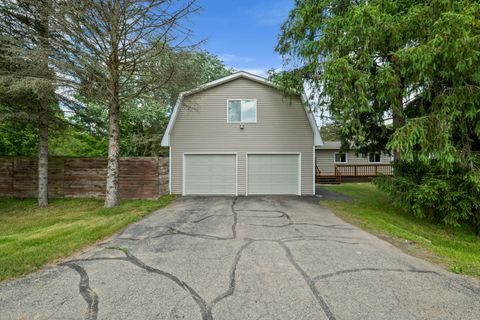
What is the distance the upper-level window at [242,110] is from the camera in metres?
10.9

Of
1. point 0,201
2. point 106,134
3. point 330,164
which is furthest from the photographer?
point 330,164

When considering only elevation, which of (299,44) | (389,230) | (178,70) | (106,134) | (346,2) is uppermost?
(346,2)

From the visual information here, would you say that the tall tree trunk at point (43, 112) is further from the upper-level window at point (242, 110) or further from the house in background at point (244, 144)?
the upper-level window at point (242, 110)

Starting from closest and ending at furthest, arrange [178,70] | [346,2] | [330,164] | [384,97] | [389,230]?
[389,230] → [384,97] → [178,70] → [346,2] → [330,164]

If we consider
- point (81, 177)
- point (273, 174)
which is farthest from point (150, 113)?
point (273, 174)

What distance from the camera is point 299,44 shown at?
9.60 metres

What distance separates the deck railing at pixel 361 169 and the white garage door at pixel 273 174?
955cm

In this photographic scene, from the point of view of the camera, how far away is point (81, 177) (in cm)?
995

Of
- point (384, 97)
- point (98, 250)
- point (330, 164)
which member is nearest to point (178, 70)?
point (98, 250)

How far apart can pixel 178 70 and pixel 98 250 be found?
570 cm

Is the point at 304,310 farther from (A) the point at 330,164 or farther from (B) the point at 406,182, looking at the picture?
(A) the point at 330,164

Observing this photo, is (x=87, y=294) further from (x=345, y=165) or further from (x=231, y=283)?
(x=345, y=165)

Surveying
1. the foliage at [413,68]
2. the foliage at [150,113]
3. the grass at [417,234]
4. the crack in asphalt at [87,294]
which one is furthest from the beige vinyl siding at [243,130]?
the crack in asphalt at [87,294]

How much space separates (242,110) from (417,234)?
7.76 m
